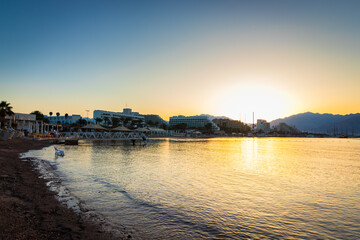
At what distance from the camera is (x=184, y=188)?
37.5 feet

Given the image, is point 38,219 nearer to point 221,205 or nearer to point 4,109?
point 221,205

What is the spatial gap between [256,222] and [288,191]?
5.16 metres

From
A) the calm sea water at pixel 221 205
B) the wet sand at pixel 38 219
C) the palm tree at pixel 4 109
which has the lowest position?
the calm sea water at pixel 221 205

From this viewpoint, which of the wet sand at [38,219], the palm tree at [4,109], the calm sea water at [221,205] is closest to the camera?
the wet sand at [38,219]

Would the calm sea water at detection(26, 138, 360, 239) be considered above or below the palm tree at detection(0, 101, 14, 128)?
below

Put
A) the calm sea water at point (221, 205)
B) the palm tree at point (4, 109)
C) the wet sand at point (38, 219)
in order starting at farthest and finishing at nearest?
the palm tree at point (4, 109) < the calm sea water at point (221, 205) < the wet sand at point (38, 219)

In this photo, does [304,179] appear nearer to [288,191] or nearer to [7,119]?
[288,191]

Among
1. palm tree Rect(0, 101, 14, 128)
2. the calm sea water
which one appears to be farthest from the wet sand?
palm tree Rect(0, 101, 14, 128)

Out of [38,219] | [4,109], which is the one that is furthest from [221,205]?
[4,109]

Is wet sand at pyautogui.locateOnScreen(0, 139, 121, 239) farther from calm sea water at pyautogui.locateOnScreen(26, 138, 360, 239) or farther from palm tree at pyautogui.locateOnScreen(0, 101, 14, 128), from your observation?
palm tree at pyautogui.locateOnScreen(0, 101, 14, 128)

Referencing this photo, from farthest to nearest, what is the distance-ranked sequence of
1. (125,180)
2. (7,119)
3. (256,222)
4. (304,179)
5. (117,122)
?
1. (117,122)
2. (7,119)
3. (304,179)
4. (125,180)
5. (256,222)

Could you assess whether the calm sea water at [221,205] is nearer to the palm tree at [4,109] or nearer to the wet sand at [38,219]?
the wet sand at [38,219]

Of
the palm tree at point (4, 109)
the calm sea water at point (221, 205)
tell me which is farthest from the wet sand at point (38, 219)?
the palm tree at point (4, 109)

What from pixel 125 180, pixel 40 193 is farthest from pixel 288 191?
pixel 40 193
